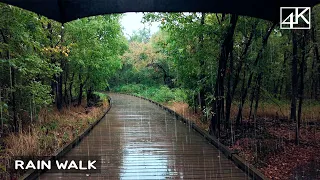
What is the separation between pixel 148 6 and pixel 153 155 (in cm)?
483

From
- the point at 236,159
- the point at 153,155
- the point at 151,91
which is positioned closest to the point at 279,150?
the point at 236,159

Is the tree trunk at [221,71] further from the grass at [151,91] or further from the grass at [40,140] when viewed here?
the grass at [151,91]

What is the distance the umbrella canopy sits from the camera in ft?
9.36

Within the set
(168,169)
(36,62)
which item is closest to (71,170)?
(168,169)

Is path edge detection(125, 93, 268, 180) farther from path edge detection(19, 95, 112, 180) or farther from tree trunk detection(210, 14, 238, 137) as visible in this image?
path edge detection(19, 95, 112, 180)

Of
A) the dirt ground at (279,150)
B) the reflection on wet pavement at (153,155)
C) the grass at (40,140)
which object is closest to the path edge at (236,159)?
the reflection on wet pavement at (153,155)

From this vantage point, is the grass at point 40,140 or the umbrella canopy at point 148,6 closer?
the umbrella canopy at point 148,6

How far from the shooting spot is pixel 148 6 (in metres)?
2.87

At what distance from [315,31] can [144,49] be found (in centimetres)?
2835

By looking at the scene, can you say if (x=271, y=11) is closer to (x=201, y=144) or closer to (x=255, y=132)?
(x=201, y=144)

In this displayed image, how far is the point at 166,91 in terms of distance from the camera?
27.1 m

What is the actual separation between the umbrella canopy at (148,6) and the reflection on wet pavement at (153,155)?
3.22 metres

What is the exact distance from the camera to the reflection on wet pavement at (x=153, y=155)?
5.42m

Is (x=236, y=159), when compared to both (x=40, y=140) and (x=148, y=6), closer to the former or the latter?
(x=148, y=6)
